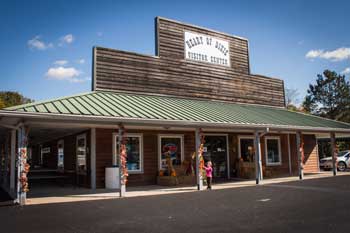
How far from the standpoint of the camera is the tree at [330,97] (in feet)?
157

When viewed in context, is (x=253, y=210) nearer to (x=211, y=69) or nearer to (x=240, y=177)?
(x=240, y=177)

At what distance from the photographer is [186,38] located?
1805cm

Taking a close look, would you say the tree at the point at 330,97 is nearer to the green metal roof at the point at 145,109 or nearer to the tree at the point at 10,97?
the green metal roof at the point at 145,109

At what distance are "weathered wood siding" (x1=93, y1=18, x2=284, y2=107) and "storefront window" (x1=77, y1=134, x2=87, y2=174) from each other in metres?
2.68

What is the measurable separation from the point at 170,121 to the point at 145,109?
148 cm

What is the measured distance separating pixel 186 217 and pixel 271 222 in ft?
6.15

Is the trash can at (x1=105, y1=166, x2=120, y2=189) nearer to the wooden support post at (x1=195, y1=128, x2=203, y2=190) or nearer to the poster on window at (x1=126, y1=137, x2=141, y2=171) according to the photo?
the poster on window at (x1=126, y1=137, x2=141, y2=171)

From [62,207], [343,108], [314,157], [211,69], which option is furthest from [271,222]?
[343,108]

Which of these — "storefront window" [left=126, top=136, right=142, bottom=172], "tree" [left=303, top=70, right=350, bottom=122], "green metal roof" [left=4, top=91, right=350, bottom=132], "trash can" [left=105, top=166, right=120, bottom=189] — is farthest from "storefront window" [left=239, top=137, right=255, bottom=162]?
"tree" [left=303, top=70, right=350, bottom=122]

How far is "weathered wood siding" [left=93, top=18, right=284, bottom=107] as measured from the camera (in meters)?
15.3

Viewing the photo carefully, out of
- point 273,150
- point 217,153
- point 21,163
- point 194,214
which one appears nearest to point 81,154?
point 21,163

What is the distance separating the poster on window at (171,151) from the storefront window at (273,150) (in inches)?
237

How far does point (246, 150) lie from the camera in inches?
721

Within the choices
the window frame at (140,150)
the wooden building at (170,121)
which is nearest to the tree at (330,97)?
the wooden building at (170,121)
